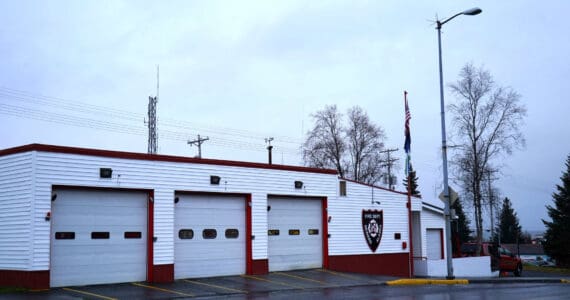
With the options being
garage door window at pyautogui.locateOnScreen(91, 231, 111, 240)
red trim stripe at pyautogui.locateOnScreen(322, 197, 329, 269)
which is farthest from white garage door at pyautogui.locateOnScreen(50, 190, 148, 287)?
red trim stripe at pyautogui.locateOnScreen(322, 197, 329, 269)

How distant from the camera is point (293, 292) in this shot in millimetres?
21500

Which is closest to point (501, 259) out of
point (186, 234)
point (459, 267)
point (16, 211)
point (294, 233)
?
point (459, 267)

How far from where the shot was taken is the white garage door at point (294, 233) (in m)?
27.8

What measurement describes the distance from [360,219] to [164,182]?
11486 mm

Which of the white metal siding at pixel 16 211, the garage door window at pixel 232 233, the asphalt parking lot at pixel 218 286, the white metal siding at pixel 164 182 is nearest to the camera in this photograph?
the asphalt parking lot at pixel 218 286

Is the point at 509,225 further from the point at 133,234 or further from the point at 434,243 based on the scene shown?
the point at 133,234

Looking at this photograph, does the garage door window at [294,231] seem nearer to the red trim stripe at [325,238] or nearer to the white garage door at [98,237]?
the red trim stripe at [325,238]

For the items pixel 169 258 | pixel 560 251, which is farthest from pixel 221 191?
pixel 560 251

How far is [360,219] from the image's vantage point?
31.5 meters

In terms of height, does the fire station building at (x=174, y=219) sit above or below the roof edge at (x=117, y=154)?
below

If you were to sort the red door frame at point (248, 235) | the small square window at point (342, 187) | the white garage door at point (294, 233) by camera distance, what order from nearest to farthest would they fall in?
the red door frame at point (248, 235) → the white garage door at point (294, 233) → the small square window at point (342, 187)

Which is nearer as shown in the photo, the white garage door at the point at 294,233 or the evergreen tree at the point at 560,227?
the white garage door at the point at 294,233

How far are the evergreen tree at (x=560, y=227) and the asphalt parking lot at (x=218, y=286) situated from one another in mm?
40115

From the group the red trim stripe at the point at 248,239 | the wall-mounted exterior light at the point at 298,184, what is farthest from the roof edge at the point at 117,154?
the red trim stripe at the point at 248,239
